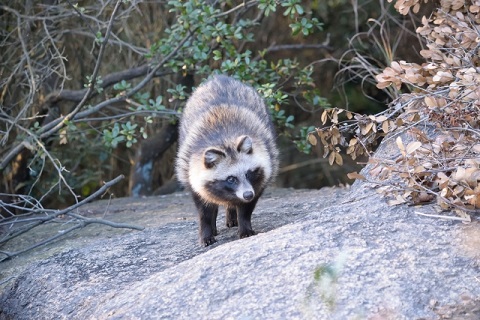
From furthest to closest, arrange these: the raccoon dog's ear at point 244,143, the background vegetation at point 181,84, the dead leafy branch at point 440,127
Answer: the raccoon dog's ear at point 244,143
the background vegetation at point 181,84
the dead leafy branch at point 440,127

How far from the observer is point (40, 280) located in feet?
19.3

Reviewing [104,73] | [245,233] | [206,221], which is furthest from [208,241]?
[104,73]

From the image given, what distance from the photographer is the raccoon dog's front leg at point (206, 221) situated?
6160 mm

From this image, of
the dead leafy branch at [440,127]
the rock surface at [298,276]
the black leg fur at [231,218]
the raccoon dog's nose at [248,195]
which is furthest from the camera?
the black leg fur at [231,218]

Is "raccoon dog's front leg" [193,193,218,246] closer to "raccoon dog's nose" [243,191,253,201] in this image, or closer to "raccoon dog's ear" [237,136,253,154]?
"raccoon dog's nose" [243,191,253,201]

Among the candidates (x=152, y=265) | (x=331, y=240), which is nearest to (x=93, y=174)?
(x=152, y=265)

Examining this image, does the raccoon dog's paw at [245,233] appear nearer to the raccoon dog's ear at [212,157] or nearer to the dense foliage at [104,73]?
the raccoon dog's ear at [212,157]

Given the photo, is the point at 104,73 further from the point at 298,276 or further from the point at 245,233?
the point at 298,276

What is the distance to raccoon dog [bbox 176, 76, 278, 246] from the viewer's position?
613 cm

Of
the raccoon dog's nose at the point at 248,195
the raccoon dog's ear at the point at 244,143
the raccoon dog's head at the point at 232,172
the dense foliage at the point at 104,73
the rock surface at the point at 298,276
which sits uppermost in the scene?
the dense foliage at the point at 104,73

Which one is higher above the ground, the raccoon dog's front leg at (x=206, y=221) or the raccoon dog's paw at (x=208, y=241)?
the raccoon dog's front leg at (x=206, y=221)

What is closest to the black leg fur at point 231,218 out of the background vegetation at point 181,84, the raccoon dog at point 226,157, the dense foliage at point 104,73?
the raccoon dog at point 226,157

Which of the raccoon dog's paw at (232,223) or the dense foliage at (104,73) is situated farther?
the dense foliage at (104,73)

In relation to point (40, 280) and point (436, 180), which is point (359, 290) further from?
point (40, 280)
